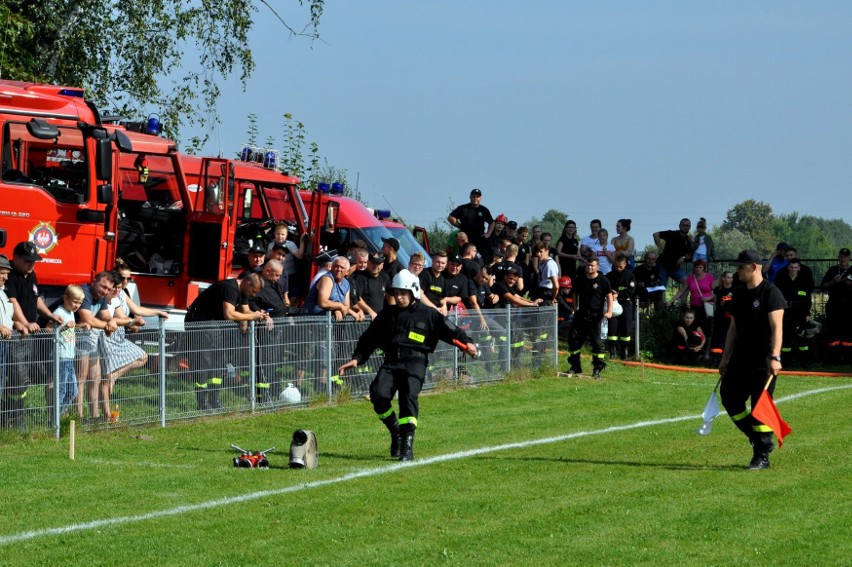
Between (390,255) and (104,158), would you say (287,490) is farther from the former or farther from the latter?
(390,255)

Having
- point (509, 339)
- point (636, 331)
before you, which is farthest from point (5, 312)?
point (636, 331)

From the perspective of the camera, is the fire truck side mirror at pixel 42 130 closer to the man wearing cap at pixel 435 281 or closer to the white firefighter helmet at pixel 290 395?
the white firefighter helmet at pixel 290 395

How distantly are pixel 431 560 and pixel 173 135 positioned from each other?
25.3 metres

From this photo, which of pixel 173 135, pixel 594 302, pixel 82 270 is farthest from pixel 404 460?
pixel 173 135

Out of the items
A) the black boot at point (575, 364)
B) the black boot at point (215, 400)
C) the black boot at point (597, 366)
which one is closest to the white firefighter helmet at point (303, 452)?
the black boot at point (215, 400)

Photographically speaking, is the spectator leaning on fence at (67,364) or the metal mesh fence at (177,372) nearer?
the metal mesh fence at (177,372)

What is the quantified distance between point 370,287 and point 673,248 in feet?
33.6

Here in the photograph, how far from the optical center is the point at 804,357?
26.1 metres

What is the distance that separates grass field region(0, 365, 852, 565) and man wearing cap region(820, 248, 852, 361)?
927 cm

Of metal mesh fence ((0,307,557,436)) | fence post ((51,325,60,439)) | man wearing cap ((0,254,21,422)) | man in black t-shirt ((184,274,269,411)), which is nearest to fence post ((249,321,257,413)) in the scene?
metal mesh fence ((0,307,557,436))

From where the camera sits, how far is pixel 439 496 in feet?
36.0

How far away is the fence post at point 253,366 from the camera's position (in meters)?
16.6

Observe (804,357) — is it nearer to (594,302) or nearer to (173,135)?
(594,302)

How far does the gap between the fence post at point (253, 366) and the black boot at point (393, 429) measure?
362 centimetres
